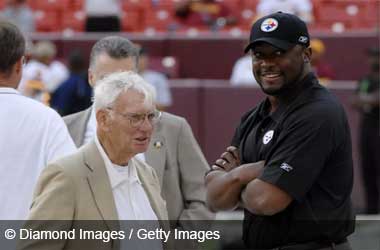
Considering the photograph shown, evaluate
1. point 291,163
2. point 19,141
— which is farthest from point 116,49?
point 291,163

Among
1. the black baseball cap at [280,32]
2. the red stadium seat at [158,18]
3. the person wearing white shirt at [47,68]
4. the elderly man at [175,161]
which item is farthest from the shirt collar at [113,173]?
the red stadium seat at [158,18]

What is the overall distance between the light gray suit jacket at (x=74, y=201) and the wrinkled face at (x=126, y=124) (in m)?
0.11

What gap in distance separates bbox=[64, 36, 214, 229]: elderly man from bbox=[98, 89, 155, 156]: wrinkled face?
106 centimetres

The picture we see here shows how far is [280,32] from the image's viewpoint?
14.6 feet

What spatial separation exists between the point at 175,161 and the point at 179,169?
5 cm

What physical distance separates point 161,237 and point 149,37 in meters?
10.2

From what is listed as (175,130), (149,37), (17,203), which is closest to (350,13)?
(149,37)

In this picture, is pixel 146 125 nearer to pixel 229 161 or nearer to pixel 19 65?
pixel 229 161

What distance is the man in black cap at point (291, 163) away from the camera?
4.32 meters

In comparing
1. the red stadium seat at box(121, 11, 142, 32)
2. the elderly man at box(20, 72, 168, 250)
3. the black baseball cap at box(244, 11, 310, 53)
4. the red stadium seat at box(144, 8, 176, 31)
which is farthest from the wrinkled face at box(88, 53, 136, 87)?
the red stadium seat at box(121, 11, 142, 32)

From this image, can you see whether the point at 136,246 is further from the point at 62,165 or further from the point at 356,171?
the point at 356,171

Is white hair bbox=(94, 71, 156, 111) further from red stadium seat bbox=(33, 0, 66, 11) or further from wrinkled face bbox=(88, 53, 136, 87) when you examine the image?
red stadium seat bbox=(33, 0, 66, 11)

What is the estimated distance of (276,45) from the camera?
443 centimetres

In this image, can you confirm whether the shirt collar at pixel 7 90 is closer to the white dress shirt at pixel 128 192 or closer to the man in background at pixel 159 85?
the white dress shirt at pixel 128 192
